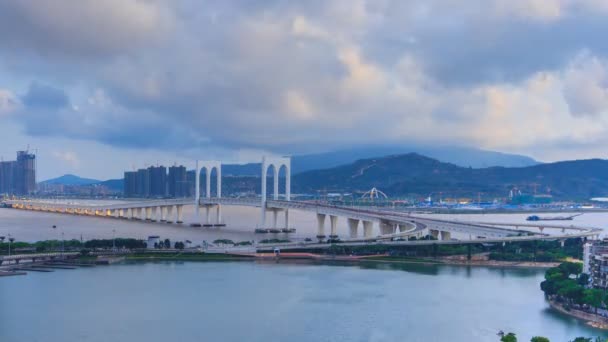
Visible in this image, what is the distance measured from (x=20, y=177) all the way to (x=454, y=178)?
36.8 m

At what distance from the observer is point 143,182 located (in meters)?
54.4

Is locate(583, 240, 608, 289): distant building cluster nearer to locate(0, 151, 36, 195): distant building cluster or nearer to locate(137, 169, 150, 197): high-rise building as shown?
locate(137, 169, 150, 197): high-rise building

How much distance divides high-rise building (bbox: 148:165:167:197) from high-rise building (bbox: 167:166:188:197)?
48cm

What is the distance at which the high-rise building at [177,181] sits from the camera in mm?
51491

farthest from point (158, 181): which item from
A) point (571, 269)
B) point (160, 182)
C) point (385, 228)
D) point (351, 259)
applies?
point (571, 269)

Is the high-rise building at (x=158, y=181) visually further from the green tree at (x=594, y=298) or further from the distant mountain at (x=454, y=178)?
the green tree at (x=594, y=298)

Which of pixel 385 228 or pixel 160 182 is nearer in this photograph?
pixel 385 228

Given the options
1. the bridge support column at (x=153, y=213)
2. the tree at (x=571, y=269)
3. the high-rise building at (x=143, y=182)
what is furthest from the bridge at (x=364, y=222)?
the high-rise building at (x=143, y=182)

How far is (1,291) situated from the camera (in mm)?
10023

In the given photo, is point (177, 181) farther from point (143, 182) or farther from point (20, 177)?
point (20, 177)

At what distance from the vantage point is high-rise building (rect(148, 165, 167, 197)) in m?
53.0

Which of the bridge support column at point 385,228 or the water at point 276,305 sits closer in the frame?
the water at point 276,305

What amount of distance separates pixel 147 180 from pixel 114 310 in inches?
1818

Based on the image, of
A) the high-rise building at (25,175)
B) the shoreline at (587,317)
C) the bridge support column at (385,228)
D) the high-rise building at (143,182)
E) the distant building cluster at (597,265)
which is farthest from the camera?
the high-rise building at (25,175)
